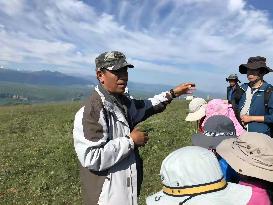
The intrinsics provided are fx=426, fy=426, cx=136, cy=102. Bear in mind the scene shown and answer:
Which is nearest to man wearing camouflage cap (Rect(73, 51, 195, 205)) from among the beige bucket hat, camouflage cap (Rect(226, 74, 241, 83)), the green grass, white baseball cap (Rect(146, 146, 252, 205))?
the beige bucket hat

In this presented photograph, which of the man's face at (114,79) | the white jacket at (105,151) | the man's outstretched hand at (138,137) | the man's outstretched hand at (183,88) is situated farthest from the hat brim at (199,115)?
the man's face at (114,79)

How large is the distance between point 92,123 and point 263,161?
2201 mm

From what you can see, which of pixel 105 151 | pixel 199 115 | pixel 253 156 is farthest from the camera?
pixel 199 115

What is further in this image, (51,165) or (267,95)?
(51,165)

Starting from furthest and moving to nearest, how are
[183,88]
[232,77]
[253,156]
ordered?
[232,77]
[183,88]
[253,156]

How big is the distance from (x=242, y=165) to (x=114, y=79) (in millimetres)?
2097

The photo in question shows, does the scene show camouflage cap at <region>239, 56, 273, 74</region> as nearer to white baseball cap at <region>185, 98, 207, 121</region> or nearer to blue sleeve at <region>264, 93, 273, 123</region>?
blue sleeve at <region>264, 93, 273, 123</region>

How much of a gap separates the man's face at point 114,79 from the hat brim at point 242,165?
1.67 metres

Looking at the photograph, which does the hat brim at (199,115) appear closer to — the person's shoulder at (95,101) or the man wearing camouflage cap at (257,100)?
the man wearing camouflage cap at (257,100)

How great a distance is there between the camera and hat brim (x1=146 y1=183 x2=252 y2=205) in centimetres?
396

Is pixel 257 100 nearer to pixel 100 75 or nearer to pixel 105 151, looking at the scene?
pixel 100 75

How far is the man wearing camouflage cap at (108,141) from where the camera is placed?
18.4ft

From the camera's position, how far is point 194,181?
13.0 feet

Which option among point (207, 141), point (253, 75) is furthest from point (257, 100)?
point (207, 141)
